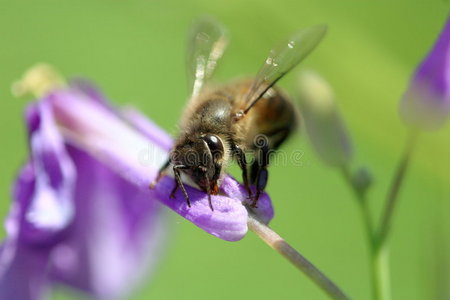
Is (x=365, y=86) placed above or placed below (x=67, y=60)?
above

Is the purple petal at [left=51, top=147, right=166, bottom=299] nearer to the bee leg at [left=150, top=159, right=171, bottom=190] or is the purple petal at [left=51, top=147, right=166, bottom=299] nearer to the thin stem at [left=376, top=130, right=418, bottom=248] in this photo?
the bee leg at [left=150, top=159, right=171, bottom=190]

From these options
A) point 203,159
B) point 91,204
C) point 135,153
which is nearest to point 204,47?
point 135,153

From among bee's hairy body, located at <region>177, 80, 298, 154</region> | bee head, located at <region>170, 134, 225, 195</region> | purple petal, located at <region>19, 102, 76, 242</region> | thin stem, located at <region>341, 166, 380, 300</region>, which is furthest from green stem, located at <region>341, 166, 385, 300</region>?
purple petal, located at <region>19, 102, 76, 242</region>

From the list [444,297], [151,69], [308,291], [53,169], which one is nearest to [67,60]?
[151,69]

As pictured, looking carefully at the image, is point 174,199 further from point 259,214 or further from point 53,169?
point 53,169

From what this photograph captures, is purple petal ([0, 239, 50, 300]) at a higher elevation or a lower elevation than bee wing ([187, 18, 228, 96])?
lower

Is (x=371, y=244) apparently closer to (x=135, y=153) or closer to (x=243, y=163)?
(x=243, y=163)
